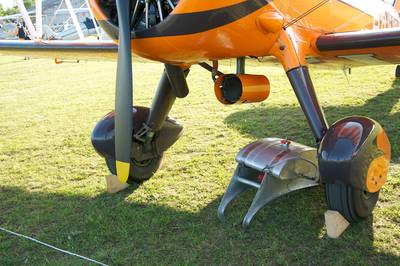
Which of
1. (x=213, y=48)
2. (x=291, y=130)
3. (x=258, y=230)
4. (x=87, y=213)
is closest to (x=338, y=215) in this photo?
(x=258, y=230)

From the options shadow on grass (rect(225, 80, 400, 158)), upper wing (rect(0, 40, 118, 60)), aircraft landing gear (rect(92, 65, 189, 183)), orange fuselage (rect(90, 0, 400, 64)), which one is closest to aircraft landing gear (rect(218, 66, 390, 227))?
orange fuselage (rect(90, 0, 400, 64))

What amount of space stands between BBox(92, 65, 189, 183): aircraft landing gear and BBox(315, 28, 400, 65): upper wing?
137 centimetres

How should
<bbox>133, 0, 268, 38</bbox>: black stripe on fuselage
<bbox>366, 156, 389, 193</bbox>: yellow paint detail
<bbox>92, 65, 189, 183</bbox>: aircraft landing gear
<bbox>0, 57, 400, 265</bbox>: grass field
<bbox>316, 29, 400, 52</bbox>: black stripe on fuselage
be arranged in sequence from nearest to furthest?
1. <bbox>133, 0, 268, 38</bbox>: black stripe on fuselage
2. <bbox>0, 57, 400, 265</bbox>: grass field
3. <bbox>366, 156, 389, 193</bbox>: yellow paint detail
4. <bbox>316, 29, 400, 52</bbox>: black stripe on fuselage
5. <bbox>92, 65, 189, 183</bbox>: aircraft landing gear

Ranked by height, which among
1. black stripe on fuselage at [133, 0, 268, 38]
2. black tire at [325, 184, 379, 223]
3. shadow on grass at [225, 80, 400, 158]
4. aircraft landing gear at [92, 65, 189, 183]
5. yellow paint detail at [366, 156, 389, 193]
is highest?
black stripe on fuselage at [133, 0, 268, 38]

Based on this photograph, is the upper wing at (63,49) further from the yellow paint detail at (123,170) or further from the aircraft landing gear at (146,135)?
the yellow paint detail at (123,170)

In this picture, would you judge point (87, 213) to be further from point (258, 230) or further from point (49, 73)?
point (49, 73)

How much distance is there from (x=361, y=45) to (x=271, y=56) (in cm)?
74

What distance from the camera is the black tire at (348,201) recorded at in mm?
3268

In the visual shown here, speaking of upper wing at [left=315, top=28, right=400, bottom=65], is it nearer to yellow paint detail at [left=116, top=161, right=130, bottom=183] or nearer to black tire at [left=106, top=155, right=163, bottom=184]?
yellow paint detail at [left=116, top=161, right=130, bottom=183]

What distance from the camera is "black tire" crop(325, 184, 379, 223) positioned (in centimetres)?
327

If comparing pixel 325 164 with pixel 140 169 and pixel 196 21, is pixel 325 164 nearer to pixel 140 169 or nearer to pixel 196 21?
pixel 196 21

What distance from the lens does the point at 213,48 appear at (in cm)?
330

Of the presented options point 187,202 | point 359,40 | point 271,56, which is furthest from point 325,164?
point 187,202

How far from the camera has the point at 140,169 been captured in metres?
4.73
